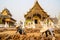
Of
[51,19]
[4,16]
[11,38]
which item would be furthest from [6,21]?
[51,19]

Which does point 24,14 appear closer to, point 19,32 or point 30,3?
point 30,3

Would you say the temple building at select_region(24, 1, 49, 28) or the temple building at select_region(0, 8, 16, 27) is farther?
the temple building at select_region(24, 1, 49, 28)

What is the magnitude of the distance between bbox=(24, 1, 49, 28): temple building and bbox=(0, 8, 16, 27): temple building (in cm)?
28

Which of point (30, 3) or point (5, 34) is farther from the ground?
point (30, 3)

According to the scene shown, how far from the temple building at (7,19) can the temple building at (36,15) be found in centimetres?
28

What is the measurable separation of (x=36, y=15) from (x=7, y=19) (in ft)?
2.16

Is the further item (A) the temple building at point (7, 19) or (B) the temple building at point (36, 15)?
(B) the temple building at point (36, 15)

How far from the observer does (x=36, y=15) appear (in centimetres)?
340

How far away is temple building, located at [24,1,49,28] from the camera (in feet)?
10.2

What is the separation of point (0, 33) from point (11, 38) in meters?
0.26

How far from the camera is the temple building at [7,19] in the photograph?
9.73ft

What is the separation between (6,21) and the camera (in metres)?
3.01

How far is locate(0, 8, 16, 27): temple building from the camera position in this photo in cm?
296

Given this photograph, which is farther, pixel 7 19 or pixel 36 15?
pixel 36 15
